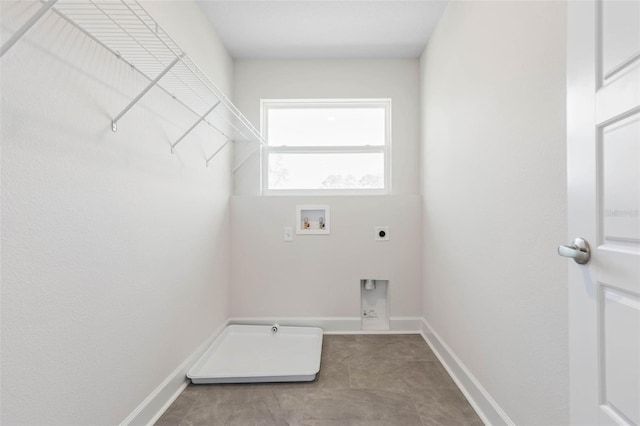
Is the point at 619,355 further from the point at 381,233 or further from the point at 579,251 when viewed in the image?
the point at 381,233

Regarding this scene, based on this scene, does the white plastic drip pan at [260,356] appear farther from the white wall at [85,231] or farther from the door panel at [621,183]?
the door panel at [621,183]

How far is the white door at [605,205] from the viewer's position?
63 centimetres

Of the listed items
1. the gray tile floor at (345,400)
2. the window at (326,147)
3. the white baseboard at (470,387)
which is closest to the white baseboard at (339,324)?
the white baseboard at (470,387)

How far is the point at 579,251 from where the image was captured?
0.75m

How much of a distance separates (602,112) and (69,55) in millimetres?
1527

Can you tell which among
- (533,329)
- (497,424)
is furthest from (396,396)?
(533,329)

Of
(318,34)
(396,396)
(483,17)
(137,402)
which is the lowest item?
(396,396)

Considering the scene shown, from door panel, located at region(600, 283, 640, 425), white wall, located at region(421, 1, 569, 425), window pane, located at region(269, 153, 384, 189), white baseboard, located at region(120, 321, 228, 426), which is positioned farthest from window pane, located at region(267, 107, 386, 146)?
door panel, located at region(600, 283, 640, 425)

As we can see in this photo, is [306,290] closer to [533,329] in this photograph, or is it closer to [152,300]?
[152,300]

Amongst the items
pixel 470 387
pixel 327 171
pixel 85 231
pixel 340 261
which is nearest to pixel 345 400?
pixel 470 387

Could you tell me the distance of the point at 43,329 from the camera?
93 centimetres

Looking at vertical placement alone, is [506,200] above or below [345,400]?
above

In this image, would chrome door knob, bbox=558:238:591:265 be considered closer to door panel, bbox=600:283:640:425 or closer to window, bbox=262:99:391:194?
door panel, bbox=600:283:640:425

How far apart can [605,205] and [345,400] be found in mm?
1484
